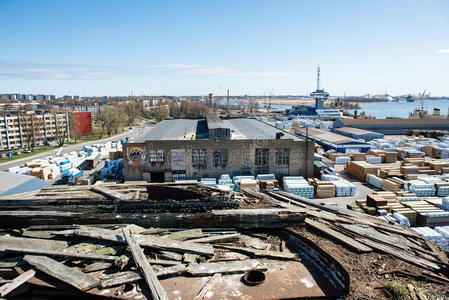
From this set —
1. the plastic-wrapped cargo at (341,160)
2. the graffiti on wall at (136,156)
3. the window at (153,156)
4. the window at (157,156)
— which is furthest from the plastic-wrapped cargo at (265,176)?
the plastic-wrapped cargo at (341,160)

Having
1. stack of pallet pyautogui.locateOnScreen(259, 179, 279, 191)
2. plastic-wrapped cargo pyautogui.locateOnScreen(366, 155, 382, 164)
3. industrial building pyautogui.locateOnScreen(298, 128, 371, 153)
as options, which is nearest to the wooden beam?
stack of pallet pyautogui.locateOnScreen(259, 179, 279, 191)

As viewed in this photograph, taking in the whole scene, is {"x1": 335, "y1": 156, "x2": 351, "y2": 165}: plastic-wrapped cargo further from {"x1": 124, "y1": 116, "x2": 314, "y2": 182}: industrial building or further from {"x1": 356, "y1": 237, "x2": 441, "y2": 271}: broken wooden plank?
{"x1": 356, "y1": 237, "x2": 441, "y2": 271}: broken wooden plank

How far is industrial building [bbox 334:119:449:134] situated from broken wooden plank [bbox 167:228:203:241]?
54.3 meters

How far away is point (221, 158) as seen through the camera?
2228 centimetres

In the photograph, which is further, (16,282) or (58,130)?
(58,130)

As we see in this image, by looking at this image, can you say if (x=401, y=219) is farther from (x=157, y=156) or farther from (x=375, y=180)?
(x=157, y=156)

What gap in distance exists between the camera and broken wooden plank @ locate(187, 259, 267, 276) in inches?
191

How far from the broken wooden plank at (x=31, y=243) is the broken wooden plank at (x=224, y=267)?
2658 millimetres

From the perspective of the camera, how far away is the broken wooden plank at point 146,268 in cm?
417

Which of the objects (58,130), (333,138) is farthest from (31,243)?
(58,130)

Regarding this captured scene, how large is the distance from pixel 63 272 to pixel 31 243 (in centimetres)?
144

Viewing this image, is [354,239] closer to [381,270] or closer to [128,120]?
[381,270]

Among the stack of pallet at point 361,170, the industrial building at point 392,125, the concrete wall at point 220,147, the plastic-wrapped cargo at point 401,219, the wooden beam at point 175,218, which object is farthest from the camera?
the industrial building at point 392,125

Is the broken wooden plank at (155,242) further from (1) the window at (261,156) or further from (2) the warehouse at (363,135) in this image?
(2) the warehouse at (363,135)
